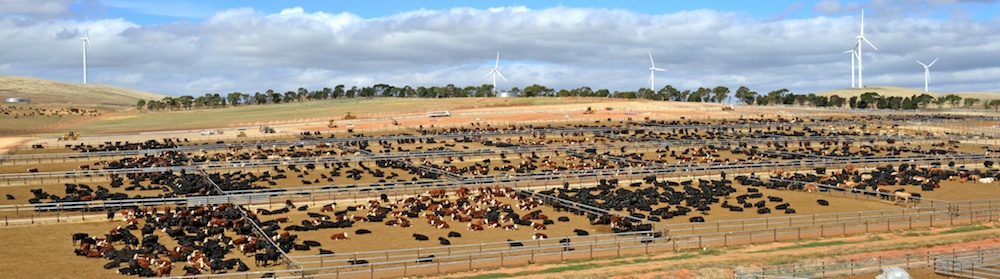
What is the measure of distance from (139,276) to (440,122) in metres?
116

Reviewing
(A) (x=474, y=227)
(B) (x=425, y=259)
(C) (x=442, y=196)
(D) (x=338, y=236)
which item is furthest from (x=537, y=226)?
(C) (x=442, y=196)

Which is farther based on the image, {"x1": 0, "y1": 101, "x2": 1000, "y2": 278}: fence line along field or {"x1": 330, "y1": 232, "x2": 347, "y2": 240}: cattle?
{"x1": 330, "y1": 232, "x2": 347, "y2": 240}: cattle

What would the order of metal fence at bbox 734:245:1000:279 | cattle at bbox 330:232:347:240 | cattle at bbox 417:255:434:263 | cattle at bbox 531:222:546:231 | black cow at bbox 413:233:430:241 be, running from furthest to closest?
cattle at bbox 531:222:546:231, cattle at bbox 330:232:347:240, black cow at bbox 413:233:430:241, cattle at bbox 417:255:434:263, metal fence at bbox 734:245:1000:279

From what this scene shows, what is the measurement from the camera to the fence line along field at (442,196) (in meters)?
46.7

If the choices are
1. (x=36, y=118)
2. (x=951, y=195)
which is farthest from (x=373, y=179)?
(x=36, y=118)

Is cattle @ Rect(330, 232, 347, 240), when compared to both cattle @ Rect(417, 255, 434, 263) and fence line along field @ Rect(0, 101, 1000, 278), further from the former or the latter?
cattle @ Rect(417, 255, 434, 263)

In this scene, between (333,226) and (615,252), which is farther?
(333,226)

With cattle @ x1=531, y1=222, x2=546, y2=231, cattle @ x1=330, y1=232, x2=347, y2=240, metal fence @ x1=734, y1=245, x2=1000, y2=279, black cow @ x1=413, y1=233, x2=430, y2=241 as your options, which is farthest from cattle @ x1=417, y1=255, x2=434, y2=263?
metal fence @ x1=734, y1=245, x2=1000, y2=279

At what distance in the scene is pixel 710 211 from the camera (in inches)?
2405

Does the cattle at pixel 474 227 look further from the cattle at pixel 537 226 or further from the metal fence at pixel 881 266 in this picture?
the metal fence at pixel 881 266

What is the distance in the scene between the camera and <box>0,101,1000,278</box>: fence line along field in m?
46.7

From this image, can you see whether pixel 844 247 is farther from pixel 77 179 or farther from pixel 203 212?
pixel 77 179

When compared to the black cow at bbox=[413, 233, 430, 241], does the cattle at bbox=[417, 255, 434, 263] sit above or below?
above

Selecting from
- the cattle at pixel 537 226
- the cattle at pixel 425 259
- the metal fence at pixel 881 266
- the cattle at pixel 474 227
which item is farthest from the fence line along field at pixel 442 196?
the metal fence at pixel 881 266
